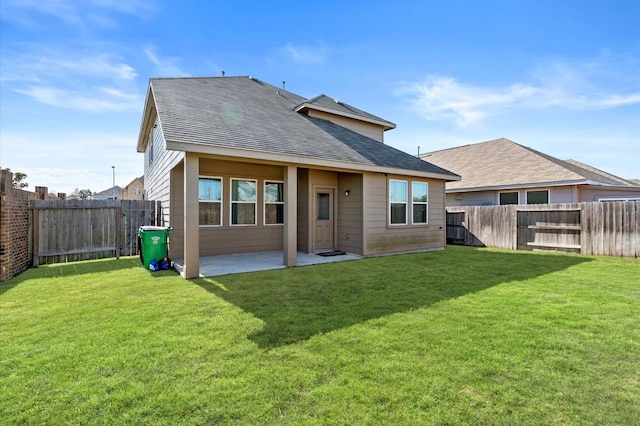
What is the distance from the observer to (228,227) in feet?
28.0

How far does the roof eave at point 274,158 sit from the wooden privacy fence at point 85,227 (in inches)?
184

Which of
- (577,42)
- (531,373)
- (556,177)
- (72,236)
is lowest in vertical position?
(531,373)

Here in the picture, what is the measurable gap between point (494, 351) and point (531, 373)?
1.24 ft

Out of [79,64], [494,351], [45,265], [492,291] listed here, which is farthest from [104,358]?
[79,64]

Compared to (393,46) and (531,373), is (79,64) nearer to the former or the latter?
(393,46)

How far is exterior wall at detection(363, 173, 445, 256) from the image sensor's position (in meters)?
8.76

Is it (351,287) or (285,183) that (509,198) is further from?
(351,287)

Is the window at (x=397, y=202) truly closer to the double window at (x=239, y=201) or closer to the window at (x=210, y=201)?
the double window at (x=239, y=201)

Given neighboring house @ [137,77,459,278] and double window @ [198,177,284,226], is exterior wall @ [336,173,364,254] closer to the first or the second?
neighboring house @ [137,77,459,278]

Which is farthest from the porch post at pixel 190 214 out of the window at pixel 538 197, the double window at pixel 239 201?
the window at pixel 538 197

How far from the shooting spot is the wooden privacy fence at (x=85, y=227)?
739 centimetres

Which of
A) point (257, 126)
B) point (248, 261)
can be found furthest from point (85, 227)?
point (257, 126)

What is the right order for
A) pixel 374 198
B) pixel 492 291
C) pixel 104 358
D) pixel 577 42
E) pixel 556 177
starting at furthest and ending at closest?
pixel 556 177 < pixel 577 42 < pixel 374 198 < pixel 492 291 < pixel 104 358

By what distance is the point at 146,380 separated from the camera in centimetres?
232
